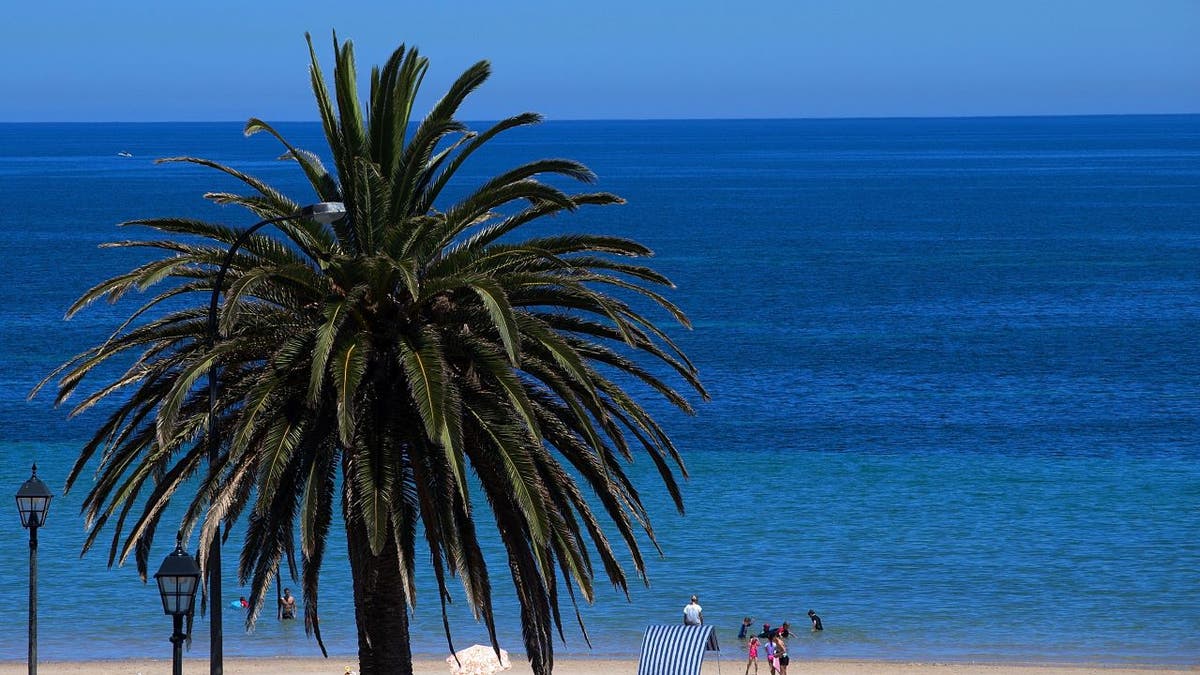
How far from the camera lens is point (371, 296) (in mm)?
18750

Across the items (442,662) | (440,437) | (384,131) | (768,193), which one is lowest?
(442,662)

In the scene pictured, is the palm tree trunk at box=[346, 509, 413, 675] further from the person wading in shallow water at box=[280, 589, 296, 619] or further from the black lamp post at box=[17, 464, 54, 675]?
the person wading in shallow water at box=[280, 589, 296, 619]

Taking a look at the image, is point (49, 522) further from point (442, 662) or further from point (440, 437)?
point (440, 437)

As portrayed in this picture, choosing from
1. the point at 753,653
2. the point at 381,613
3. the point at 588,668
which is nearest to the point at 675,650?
the point at 753,653

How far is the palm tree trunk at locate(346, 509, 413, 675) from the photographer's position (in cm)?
1928

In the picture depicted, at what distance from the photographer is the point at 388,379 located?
1905 centimetres

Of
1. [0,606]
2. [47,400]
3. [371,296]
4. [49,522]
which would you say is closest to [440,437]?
[371,296]

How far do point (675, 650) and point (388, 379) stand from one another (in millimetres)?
9574

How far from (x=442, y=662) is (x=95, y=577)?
1227 centimetres

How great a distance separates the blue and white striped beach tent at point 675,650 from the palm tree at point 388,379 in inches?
262

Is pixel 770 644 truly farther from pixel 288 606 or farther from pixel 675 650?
pixel 288 606

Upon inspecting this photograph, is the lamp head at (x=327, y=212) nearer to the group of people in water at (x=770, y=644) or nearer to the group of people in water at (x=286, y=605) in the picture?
the group of people in water at (x=770, y=644)

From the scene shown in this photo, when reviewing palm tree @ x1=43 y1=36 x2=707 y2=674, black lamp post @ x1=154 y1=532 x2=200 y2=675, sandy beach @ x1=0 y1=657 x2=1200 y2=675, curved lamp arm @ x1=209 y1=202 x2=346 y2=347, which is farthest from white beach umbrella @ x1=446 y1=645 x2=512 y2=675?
black lamp post @ x1=154 y1=532 x2=200 y2=675

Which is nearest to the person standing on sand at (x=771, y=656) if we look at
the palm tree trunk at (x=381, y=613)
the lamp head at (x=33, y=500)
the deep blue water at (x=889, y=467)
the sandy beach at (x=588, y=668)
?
the sandy beach at (x=588, y=668)
